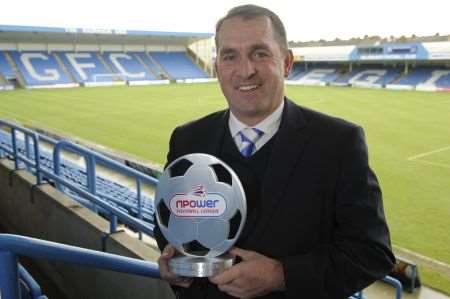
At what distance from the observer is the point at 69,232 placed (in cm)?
454

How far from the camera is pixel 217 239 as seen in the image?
1260 mm

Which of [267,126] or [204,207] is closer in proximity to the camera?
[204,207]

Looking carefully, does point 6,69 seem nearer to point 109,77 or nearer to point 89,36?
point 109,77

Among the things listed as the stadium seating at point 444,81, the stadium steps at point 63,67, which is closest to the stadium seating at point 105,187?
the stadium steps at point 63,67

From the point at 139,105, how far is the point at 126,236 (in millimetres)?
22293

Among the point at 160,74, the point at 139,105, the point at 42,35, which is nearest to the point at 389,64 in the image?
the point at 160,74

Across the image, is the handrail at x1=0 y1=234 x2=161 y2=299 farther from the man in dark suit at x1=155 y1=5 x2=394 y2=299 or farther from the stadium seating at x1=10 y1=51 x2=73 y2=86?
the stadium seating at x1=10 y1=51 x2=73 y2=86

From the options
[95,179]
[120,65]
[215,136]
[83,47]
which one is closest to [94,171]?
[95,179]

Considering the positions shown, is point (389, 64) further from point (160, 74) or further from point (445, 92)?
point (160, 74)

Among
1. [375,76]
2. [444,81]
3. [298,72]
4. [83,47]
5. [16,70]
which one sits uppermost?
[83,47]

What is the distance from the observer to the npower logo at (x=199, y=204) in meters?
1.24

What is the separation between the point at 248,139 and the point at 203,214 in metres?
0.42

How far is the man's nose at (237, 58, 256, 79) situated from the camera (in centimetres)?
150

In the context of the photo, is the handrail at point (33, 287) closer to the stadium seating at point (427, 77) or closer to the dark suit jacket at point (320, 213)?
the dark suit jacket at point (320, 213)
